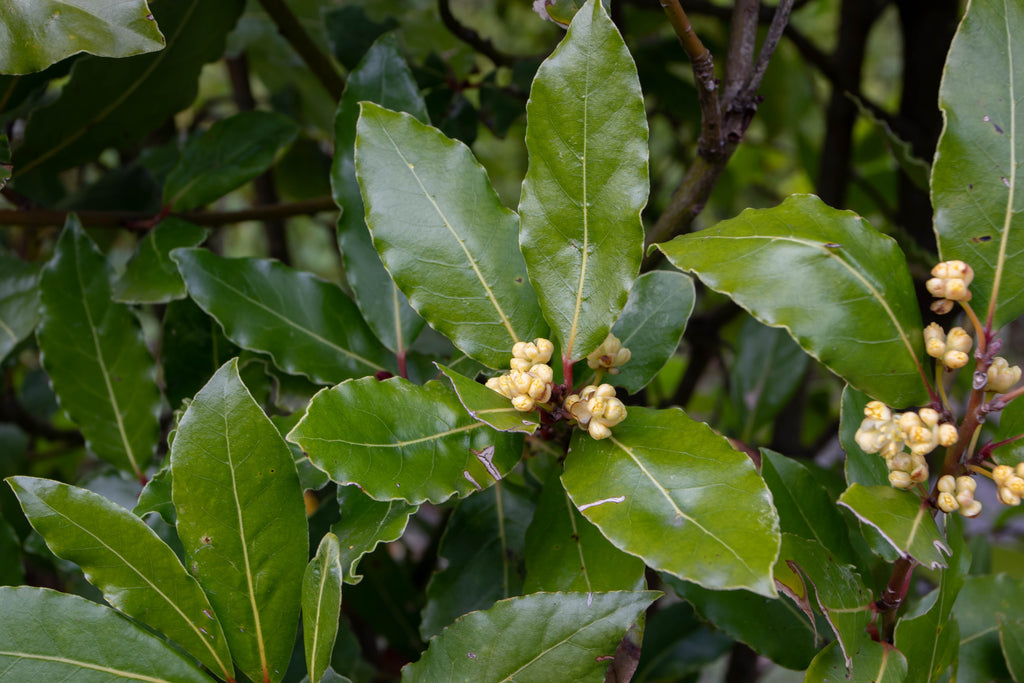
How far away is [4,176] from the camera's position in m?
0.80

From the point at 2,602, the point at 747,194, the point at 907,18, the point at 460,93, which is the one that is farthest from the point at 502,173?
the point at 2,602

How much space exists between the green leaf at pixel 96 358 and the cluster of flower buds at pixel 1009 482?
83 cm

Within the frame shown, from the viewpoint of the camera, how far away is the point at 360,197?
84 cm

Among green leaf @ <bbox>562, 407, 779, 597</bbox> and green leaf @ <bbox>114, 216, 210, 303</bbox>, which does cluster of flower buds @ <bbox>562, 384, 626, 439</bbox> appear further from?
green leaf @ <bbox>114, 216, 210, 303</bbox>

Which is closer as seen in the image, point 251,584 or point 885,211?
point 251,584

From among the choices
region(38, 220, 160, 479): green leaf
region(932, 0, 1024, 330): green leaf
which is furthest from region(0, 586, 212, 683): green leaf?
region(932, 0, 1024, 330): green leaf

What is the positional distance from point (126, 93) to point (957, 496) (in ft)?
3.36

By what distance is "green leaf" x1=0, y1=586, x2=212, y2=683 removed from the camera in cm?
64

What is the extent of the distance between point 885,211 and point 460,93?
976 mm

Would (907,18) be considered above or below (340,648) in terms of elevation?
above

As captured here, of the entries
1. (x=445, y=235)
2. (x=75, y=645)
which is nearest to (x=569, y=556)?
(x=445, y=235)

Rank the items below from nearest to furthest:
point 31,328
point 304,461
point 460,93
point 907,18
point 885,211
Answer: point 304,461 < point 31,328 < point 460,93 < point 907,18 < point 885,211

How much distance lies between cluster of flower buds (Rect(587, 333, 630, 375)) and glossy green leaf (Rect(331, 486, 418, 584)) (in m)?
0.21

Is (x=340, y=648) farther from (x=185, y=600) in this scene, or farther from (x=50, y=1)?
(x=50, y=1)
